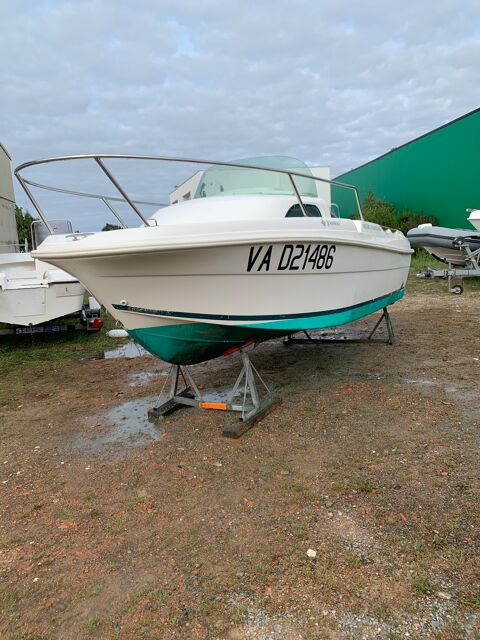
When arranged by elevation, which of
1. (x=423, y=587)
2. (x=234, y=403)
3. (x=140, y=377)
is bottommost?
(x=140, y=377)

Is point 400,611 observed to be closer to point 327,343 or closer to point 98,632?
point 98,632

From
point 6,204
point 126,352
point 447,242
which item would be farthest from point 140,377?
point 6,204

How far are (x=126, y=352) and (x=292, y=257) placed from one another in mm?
3683

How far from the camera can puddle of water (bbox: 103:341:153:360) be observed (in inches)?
248

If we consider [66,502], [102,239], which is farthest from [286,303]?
[66,502]

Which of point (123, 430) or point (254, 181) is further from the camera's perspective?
point (254, 181)

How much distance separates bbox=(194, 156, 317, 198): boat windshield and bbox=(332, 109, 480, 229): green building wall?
937 centimetres

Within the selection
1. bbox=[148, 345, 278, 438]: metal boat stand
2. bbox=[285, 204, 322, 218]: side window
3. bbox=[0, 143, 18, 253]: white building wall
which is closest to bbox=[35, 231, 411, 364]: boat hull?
bbox=[148, 345, 278, 438]: metal boat stand

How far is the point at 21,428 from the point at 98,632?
2505mm

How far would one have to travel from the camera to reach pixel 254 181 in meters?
4.59

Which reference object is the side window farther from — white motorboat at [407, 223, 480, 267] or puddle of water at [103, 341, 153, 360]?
white motorboat at [407, 223, 480, 267]

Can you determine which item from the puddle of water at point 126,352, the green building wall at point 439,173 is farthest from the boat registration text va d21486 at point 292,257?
the green building wall at point 439,173

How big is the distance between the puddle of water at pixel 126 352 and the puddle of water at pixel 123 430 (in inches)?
75.0

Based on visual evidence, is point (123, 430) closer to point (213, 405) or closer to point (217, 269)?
point (213, 405)
